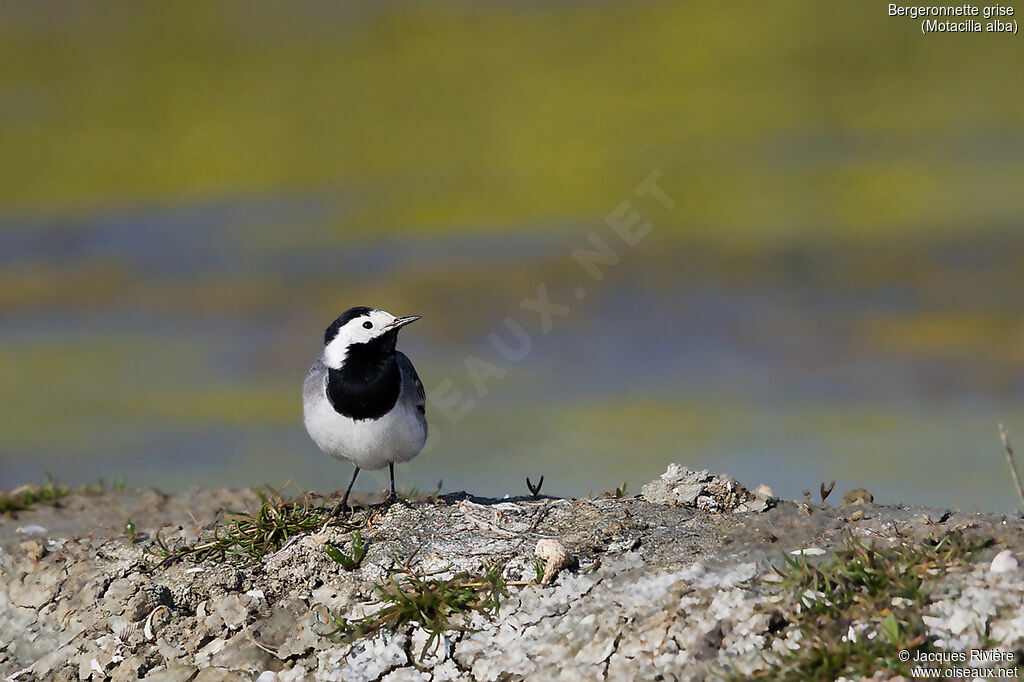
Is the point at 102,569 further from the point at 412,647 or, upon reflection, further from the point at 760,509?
the point at 760,509

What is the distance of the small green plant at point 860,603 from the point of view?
14.8 ft

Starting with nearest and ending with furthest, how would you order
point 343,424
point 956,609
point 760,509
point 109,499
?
point 956,609
point 760,509
point 343,424
point 109,499

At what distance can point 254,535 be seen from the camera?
607 cm

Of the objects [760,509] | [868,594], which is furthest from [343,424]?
[868,594]

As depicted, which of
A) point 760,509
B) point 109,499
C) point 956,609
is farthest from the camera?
point 109,499

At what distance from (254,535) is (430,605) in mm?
1340

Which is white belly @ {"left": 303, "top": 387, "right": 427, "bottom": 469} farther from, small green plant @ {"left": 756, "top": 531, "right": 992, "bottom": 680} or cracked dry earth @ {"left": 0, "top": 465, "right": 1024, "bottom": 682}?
small green plant @ {"left": 756, "top": 531, "right": 992, "bottom": 680}

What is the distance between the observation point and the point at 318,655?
5.27 meters

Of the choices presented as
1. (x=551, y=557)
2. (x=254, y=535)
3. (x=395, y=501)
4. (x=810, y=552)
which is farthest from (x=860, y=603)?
(x=254, y=535)

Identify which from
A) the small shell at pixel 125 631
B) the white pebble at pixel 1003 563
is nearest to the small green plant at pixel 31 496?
the small shell at pixel 125 631

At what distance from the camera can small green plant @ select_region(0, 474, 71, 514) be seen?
28.0ft

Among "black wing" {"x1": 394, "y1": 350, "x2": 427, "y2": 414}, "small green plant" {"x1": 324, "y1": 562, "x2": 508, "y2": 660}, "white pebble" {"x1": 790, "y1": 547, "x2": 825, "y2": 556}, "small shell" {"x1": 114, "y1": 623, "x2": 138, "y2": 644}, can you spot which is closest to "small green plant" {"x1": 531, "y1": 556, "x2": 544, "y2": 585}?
"small green plant" {"x1": 324, "y1": 562, "x2": 508, "y2": 660}

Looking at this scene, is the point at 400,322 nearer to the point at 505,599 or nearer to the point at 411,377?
the point at 411,377

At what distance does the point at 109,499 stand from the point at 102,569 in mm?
→ 2685
